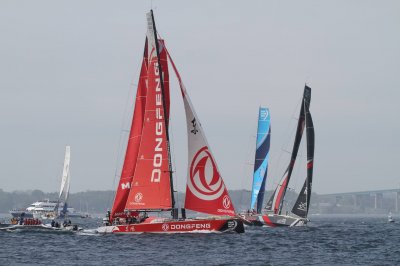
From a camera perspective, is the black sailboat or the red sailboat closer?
the red sailboat

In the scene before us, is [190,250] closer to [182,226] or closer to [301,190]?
[182,226]

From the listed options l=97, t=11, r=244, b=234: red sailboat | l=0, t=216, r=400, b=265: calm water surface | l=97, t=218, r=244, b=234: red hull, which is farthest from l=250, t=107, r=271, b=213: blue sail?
l=97, t=218, r=244, b=234: red hull

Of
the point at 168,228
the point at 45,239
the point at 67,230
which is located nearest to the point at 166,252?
the point at 168,228

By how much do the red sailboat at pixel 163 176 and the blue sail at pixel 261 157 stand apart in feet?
126

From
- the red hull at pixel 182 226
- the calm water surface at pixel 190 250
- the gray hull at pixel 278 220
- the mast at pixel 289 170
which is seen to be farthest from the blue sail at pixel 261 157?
A: the red hull at pixel 182 226

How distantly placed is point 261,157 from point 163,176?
133 ft

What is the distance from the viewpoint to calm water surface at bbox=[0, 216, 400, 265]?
4441 centimetres

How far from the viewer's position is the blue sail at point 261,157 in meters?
94.3

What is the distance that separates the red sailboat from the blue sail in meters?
38.3

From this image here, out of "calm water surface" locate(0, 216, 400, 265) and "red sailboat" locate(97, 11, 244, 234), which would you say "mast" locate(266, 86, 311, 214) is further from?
"red sailboat" locate(97, 11, 244, 234)

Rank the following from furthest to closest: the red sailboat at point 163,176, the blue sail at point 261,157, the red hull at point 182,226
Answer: the blue sail at point 261,157 → the red sailboat at point 163,176 → the red hull at point 182,226

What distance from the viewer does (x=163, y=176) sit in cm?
5550

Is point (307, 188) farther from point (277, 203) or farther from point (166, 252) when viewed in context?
point (166, 252)

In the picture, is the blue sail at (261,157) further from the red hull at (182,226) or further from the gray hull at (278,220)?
the red hull at (182,226)
